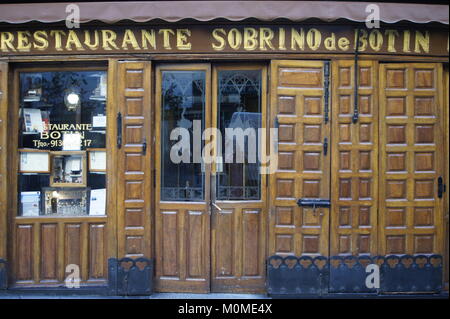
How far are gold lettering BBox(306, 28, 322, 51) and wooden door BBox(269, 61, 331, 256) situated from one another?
0.72ft

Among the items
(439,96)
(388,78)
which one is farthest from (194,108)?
(439,96)

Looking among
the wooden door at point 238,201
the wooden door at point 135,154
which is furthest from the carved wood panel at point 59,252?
the wooden door at point 238,201

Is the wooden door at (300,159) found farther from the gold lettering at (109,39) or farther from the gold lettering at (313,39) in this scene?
the gold lettering at (109,39)

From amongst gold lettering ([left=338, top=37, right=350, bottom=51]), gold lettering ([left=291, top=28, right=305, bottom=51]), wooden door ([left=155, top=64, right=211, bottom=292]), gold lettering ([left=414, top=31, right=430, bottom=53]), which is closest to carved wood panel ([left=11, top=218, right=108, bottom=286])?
wooden door ([left=155, top=64, right=211, bottom=292])

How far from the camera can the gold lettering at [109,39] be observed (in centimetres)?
535

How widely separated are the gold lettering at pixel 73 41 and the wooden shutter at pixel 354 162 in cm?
334

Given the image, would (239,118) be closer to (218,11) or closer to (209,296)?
(218,11)

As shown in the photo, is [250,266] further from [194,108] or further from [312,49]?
[312,49]

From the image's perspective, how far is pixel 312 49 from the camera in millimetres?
5320

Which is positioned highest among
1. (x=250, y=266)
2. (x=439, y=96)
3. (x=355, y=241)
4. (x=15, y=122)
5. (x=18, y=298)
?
(x=439, y=96)

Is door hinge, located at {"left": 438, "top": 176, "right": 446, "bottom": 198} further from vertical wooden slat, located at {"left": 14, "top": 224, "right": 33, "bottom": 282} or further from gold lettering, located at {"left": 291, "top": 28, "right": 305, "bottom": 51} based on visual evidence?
vertical wooden slat, located at {"left": 14, "top": 224, "right": 33, "bottom": 282}

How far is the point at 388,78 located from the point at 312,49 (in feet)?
3.55

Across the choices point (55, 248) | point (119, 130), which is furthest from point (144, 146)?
point (55, 248)

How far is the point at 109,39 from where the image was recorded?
17.6ft
